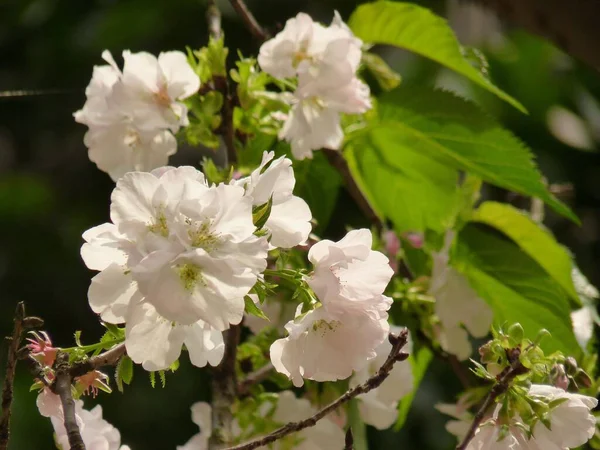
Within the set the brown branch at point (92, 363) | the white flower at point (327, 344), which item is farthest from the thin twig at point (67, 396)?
the white flower at point (327, 344)

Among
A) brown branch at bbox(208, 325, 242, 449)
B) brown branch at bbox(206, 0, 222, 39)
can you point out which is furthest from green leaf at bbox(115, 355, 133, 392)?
brown branch at bbox(206, 0, 222, 39)

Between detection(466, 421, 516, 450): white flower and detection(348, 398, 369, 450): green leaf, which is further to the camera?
detection(348, 398, 369, 450): green leaf

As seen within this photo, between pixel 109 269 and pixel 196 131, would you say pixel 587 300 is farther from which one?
pixel 109 269

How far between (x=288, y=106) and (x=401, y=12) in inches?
6.9

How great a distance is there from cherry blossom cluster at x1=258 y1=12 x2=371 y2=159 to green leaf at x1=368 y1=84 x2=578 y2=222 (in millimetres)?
101

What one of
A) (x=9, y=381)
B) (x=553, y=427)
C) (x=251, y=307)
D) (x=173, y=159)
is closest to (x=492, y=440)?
(x=553, y=427)

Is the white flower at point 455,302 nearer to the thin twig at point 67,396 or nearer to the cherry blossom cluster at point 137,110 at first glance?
the cherry blossom cluster at point 137,110

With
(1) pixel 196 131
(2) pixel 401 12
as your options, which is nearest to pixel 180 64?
(1) pixel 196 131

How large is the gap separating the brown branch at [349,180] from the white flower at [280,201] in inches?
12.3

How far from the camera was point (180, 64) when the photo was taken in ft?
2.14

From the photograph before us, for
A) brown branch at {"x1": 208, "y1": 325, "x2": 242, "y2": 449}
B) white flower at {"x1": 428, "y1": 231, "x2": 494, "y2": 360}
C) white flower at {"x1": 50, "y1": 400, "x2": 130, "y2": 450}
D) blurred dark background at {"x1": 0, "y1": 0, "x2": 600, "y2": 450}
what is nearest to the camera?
white flower at {"x1": 50, "y1": 400, "x2": 130, "y2": 450}

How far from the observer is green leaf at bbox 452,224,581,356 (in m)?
0.69

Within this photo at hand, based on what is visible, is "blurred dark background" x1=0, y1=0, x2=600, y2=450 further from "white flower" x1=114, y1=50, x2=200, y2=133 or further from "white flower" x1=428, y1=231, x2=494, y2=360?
"white flower" x1=114, y1=50, x2=200, y2=133

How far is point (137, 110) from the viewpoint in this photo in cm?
65
